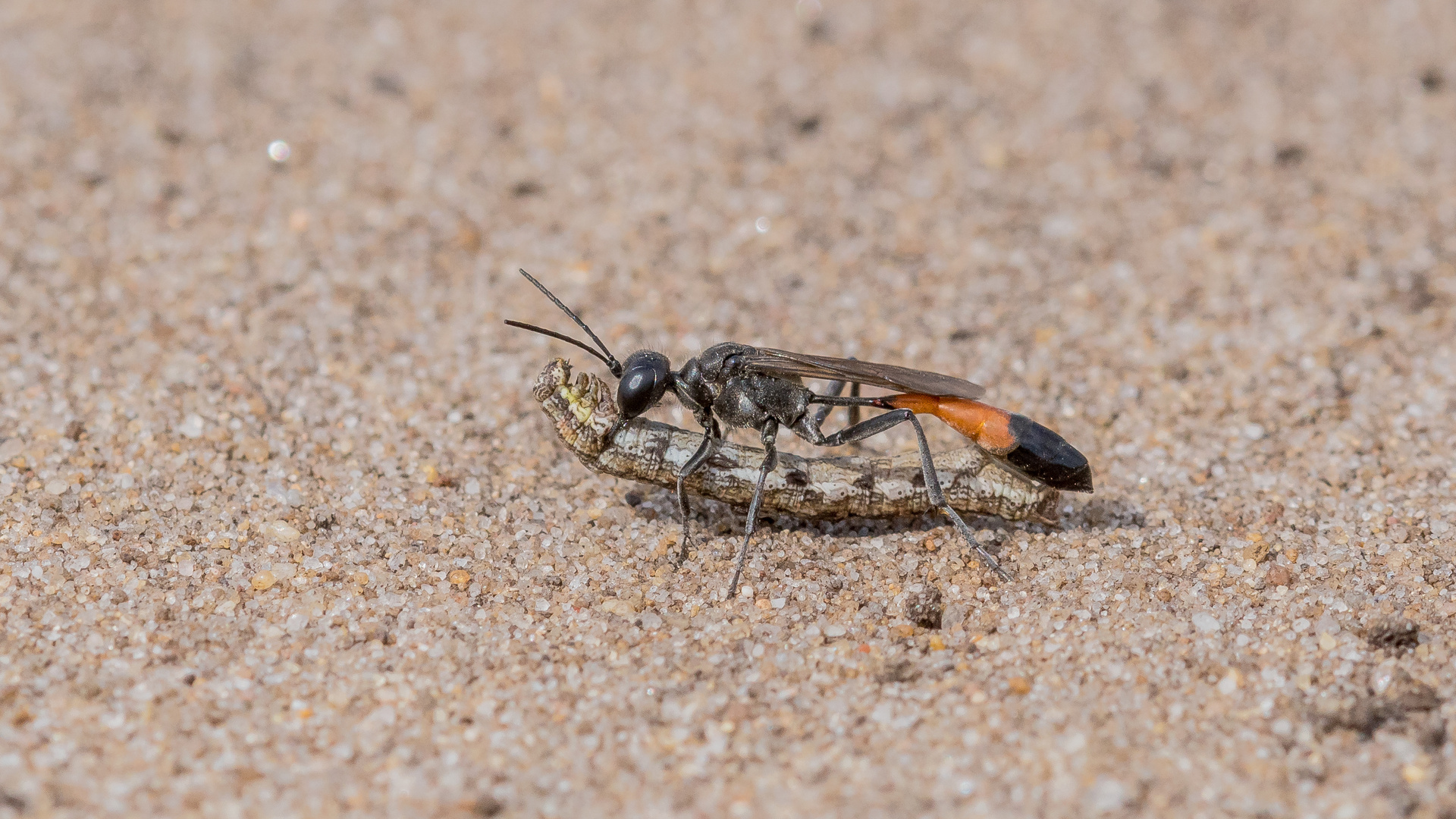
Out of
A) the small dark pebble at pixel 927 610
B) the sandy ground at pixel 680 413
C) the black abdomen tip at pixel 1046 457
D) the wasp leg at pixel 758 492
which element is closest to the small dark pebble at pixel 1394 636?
the sandy ground at pixel 680 413

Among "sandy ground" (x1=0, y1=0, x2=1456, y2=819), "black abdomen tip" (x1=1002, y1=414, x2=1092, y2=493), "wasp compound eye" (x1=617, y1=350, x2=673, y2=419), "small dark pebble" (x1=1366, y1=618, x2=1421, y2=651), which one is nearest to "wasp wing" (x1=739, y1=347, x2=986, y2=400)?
Answer: "black abdomen tip" (x1=1002, y1=414, x2=1092, y2=493)

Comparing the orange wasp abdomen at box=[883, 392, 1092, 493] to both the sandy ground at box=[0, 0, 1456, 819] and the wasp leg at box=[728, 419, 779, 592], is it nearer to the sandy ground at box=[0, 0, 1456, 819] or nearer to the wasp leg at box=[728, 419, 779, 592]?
the sandy ground at box=[0, 0, 1456, 819]

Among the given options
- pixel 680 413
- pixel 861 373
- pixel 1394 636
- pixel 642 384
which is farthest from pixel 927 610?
pixel 680 413

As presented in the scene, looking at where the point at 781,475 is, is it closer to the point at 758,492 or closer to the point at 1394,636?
the point at 758,492

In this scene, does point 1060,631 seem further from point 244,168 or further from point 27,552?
point 244,168

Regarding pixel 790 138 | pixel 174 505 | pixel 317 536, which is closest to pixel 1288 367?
pixel 790 138
